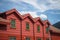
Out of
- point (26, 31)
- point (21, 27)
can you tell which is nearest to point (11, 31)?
point (21, 27)

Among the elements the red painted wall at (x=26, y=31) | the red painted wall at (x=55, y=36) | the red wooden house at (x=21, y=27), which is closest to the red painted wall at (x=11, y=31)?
the red wooden house at (x=21, y=27)

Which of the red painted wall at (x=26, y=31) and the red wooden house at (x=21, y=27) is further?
the red painted wall at (x=26, y=31)

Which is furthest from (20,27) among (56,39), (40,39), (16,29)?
(56,39)

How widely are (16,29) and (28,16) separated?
5.29 m

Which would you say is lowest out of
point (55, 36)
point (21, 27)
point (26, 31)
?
point (55, 36)

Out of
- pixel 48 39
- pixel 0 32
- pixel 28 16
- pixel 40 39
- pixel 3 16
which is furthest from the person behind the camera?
pixel 48 39

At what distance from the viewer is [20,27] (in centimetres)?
3528

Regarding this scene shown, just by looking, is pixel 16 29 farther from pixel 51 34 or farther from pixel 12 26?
pixel 51 34

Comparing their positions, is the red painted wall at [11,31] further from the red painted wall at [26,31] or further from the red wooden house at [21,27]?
the red painted wall at [26,31]

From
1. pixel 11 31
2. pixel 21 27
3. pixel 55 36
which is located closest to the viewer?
pixel 11 31

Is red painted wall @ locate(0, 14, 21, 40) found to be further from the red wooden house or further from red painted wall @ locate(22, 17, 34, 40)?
red painted wall @ locate(22, 17, 34, 40)

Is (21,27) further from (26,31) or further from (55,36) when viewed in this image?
(55,36)

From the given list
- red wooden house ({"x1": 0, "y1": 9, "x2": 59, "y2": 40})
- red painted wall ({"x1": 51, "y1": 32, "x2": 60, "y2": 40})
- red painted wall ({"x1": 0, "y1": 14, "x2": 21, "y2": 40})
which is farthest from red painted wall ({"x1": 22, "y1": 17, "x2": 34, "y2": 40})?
red painted wall ({"x1": 51, "y1": 32, "x2": 60, "y2": 40})

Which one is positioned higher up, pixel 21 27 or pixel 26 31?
pixel 21 27
